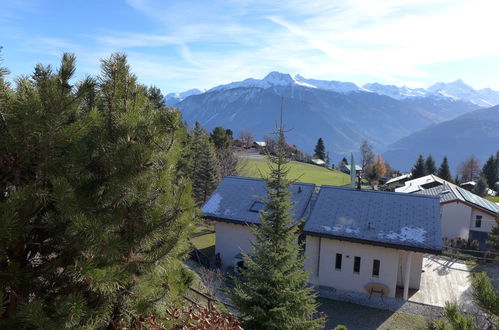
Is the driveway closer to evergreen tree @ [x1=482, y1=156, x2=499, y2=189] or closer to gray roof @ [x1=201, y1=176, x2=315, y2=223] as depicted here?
gray roof @ [x1=201, y1=176, x2=315, y2=223]

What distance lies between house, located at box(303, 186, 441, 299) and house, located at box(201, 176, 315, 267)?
2.29m

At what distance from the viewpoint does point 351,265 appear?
18.5 m

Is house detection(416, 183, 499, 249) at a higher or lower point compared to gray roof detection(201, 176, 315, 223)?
lower

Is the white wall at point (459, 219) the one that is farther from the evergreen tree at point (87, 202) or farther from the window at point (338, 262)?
the evergreen tree at point (87, 202)

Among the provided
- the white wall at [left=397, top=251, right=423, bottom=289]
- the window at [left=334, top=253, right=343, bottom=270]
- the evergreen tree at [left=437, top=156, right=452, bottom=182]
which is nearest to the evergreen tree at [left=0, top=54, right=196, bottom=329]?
the window at [left=334, top=253, right=343, bottom=270]

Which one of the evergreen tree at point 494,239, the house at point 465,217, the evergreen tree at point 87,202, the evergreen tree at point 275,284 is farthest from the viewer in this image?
the house at point 465,217

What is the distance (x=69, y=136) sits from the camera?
3.36 metres

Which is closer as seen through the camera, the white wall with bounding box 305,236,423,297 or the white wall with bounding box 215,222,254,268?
the white wall with bounding box 305,236,423,297

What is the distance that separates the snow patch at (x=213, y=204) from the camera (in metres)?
23.0

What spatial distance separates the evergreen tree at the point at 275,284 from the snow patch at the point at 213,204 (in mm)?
11705

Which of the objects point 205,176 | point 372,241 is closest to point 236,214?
point 372,241

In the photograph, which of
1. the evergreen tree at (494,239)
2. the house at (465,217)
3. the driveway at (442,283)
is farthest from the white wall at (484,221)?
the driveway at (442,283)

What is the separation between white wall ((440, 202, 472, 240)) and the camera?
33719 mm

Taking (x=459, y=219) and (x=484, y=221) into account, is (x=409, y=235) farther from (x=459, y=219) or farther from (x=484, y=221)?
(x=484, y=221)
